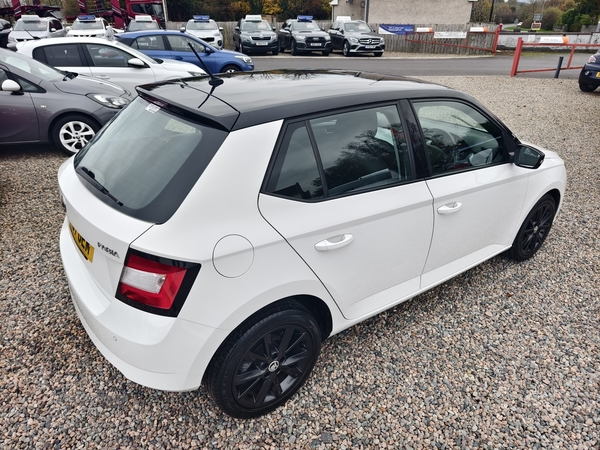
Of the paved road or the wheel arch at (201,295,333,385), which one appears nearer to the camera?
the wheel arch at (201,295,333,385)

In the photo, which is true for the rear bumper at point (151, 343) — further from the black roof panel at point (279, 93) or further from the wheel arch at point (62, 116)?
the wheel arch at point (62, 116)

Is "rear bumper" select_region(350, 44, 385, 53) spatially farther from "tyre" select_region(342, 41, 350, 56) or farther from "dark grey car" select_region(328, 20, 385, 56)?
"tyre" select_region(342, 41, 350, 56)

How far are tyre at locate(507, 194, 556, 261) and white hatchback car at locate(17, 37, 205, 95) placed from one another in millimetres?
6807

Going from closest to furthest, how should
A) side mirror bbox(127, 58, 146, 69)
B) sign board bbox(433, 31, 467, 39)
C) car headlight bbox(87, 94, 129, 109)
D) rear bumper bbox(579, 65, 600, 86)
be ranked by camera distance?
car headlight bbox(87, 94, 129, 109)
side mirror bbox(127, 58, 146, 69)
rear bumper bbox(579, 65, 600, 86)
sign board bbox(433, 31, 467, 39)

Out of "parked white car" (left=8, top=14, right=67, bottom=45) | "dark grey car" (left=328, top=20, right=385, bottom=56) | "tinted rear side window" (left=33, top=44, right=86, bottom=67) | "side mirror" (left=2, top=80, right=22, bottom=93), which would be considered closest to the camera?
"side mirror" (left=2, top=80, right=22, bottom=93)

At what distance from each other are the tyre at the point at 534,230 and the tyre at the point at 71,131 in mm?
5624

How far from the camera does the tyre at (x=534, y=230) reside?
3.59 meters

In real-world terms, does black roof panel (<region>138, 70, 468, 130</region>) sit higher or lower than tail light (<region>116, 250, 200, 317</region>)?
higher

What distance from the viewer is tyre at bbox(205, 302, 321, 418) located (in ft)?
6.69

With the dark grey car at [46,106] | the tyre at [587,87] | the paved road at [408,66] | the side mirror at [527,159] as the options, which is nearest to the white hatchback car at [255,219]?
the side mirror at [527,159]

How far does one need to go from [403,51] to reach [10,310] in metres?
27.3

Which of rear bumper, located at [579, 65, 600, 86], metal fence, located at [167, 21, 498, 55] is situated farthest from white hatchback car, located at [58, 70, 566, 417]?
metal fence, located at [167, 21, 498, 55]

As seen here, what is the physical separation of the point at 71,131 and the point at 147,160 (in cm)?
483

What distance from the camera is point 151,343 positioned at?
1.86m
